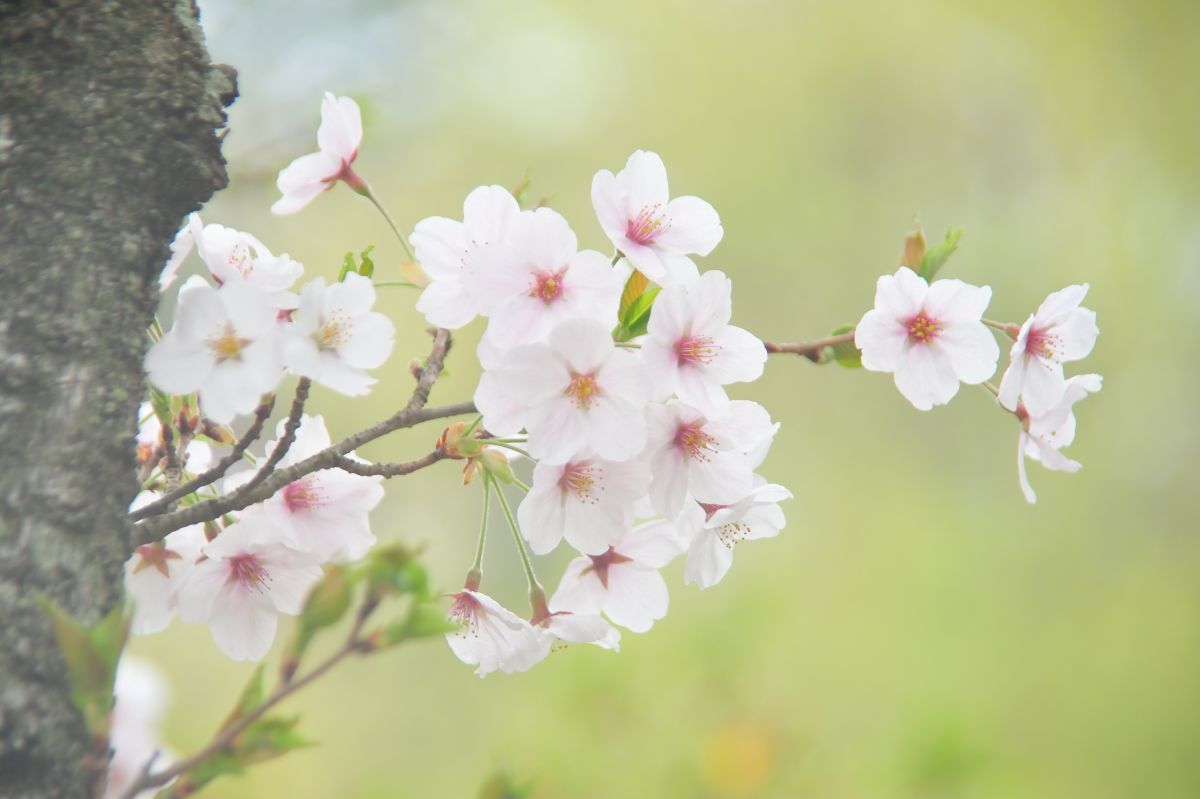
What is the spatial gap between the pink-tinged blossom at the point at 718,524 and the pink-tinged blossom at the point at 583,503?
0.08 m

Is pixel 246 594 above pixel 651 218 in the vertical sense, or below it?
below

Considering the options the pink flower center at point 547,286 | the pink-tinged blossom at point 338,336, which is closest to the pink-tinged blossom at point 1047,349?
the pink flower center at point 547,286

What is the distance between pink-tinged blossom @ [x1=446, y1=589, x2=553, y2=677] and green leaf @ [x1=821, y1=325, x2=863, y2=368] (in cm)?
28

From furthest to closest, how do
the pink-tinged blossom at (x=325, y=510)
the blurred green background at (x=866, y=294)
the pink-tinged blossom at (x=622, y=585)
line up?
the blurred green background at (x=866, y=294) → the pink-tinged blossom at (x=622, y=585) → the pink-tinged blossom at (x=325, y=510)

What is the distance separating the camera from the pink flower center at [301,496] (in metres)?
0.71

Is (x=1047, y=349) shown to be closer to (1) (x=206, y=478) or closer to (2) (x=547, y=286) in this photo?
(2) (x=547, y=286)

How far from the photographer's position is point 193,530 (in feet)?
2.42

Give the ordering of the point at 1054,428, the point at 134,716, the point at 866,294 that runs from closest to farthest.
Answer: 1. the point at 1054,428
2. the point at 134,716
3. the point at 866,294

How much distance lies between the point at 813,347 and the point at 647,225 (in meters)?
0.14

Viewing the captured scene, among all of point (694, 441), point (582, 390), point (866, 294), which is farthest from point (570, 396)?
point (866, 294)

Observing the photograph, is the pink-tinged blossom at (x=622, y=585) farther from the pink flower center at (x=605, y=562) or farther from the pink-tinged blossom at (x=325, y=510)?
the pink-tinged blossom at (x=325, y=510)

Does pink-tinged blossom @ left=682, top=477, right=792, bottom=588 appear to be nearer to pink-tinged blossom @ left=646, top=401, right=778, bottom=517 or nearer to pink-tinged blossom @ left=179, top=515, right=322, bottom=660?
pink-tinged blossom @ left=646, top=401, right=778, bottom=517

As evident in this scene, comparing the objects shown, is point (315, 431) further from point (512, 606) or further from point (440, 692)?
point (440, 692)

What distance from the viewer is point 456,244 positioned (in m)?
0.69
